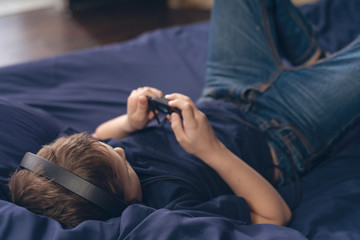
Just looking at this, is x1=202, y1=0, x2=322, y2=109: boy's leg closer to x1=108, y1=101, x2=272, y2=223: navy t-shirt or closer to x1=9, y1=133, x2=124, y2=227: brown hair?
x1=108, y1=101, x2=272, y2=223: navy t-shirt

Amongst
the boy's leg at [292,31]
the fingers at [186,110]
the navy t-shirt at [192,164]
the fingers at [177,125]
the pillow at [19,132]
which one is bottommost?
the navy t-shirt at [192,164]

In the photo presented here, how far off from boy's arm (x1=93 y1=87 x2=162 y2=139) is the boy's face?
150 millimetres

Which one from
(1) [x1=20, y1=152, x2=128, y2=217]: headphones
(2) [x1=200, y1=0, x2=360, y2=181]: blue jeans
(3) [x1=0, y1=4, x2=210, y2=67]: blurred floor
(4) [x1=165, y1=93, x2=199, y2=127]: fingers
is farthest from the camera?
(3) [x1=0, y1=4, x2=210, y2=67]: blurred floor

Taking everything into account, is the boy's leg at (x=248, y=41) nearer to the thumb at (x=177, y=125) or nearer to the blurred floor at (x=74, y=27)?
the thumb at (x=177, y=125)

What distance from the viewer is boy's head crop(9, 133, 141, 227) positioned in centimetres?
66

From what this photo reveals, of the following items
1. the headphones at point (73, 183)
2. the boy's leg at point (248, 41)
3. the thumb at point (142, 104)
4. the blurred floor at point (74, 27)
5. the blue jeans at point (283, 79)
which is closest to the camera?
the headphones at point (73, 183)

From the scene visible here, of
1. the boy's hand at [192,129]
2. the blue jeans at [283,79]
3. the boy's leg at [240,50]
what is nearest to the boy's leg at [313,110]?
the blue jeans at [283,79]

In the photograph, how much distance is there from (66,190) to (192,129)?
29 cm

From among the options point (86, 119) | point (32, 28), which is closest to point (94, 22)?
point (32, 28)

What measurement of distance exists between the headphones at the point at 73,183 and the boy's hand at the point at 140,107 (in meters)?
0.28

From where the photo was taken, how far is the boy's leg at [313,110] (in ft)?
3.16

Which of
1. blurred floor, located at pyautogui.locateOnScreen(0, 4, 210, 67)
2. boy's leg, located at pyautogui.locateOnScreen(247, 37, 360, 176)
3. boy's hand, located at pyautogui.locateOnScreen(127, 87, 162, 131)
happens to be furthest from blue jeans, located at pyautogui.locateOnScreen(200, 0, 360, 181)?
blurred floor, located at pyautogui.locateOnScreen(0, 4, 210, 67)

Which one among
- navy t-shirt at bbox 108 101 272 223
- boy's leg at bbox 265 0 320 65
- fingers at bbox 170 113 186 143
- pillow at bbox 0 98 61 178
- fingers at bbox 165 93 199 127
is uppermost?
boy's leg at bbox 265 0 320 65

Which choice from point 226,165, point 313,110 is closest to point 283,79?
point 313,110
